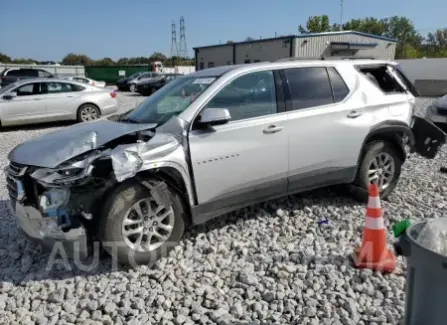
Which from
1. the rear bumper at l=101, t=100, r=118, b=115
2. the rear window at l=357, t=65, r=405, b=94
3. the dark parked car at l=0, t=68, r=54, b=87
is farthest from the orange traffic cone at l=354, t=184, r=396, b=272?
the dark parked car at l=0, t=68, r=54, b=87

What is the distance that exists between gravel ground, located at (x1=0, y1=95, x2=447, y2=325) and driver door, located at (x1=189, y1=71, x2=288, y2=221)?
1.48 ft

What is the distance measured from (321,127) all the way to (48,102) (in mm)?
9746

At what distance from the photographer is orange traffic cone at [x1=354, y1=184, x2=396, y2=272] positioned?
3457 mm

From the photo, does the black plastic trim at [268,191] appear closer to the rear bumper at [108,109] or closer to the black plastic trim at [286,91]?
the black plastic trim at [286,91]

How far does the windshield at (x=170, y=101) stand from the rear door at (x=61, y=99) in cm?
825

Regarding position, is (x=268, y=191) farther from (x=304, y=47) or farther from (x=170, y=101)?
(x=304, y=47)

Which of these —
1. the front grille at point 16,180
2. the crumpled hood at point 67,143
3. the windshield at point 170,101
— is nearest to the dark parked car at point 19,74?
the windshield at point 170,101

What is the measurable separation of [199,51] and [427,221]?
137 ft

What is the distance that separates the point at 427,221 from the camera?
7.30 feet

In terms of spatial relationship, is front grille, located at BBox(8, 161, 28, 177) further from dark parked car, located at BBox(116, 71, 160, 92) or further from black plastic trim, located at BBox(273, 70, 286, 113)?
dark parked car, located at BBox(116, 71, 160, 92)

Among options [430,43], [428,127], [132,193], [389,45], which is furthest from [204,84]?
[430,43]

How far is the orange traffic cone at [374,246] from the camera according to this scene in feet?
11.3

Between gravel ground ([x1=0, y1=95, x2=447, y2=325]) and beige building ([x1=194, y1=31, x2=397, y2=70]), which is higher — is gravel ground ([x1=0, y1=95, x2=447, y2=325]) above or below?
below

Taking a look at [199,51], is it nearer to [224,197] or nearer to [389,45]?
[389,45]
